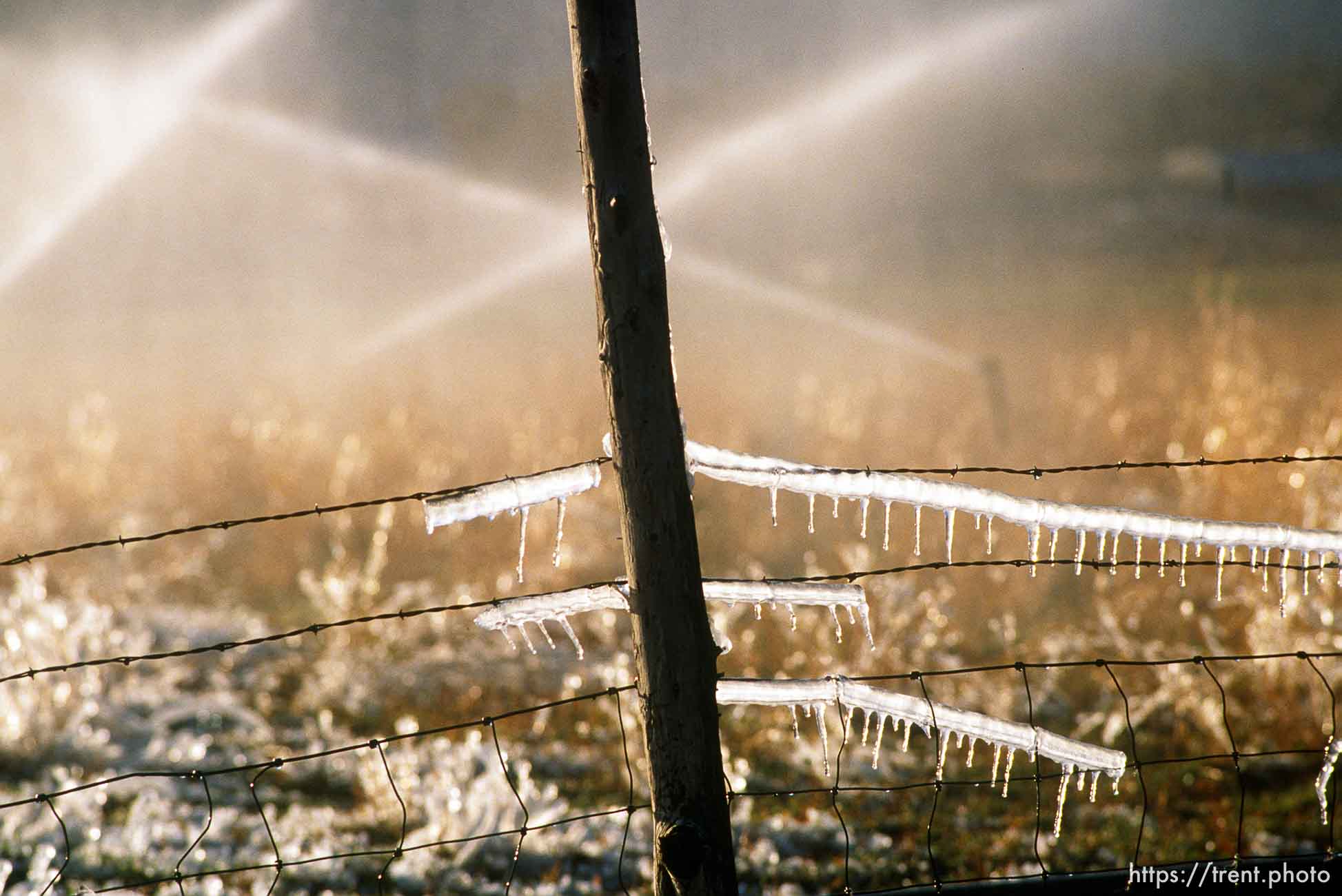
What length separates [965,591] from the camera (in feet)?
26.3

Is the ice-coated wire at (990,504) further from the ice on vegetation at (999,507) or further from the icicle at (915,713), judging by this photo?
the icicle at (915,713)

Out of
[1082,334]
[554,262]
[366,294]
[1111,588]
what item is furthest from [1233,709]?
[554,262]

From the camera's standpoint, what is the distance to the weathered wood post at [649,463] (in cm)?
232

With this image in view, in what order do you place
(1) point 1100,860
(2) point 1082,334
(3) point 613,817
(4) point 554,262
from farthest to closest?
(4) point 554,262 < (2) point 1082,334 < (3) point 613,817 < (1) point 1100,860

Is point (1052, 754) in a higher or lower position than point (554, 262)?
lower

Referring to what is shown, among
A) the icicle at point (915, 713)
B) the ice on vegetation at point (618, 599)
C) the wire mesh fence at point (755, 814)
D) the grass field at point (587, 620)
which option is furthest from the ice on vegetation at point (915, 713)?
the grass field at point (587, 620)

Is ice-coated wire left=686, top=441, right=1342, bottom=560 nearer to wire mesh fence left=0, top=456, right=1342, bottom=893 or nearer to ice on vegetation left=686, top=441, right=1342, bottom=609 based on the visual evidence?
ice on vegetation left=686, top=441, right=1342, bottom=609

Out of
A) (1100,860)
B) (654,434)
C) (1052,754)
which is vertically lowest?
(1100,860)

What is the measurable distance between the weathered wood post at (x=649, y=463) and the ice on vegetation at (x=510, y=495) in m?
0.23

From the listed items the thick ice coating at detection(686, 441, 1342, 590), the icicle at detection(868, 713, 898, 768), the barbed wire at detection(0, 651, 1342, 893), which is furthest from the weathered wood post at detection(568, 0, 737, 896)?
the icicle at detection(868, 713, 898, 768)

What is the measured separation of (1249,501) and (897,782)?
4301 millimetres

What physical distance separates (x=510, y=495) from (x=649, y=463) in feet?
1.43

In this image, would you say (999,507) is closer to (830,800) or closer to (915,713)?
(915,713)

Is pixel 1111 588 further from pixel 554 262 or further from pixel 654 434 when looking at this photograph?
pixel 554 262
